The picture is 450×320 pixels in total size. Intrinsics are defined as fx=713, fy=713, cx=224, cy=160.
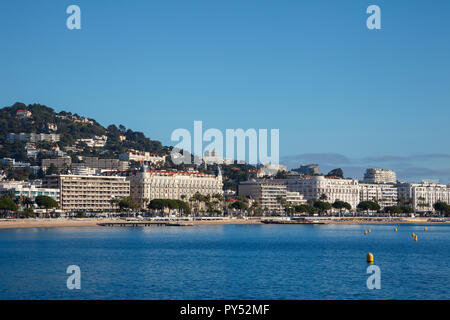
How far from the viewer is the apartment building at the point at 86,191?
139 meters

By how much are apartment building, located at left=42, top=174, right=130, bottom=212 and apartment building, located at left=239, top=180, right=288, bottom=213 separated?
39230mm

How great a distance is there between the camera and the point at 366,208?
169 meters

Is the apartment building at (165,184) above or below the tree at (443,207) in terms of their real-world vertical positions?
above

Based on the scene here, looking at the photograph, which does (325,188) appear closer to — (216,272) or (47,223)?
(47,223)

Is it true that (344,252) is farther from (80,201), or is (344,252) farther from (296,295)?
(80,201)

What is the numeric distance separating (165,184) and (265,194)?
2941 centimetres

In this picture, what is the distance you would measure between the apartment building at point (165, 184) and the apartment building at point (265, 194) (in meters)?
10.9

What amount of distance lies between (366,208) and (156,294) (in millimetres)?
141525

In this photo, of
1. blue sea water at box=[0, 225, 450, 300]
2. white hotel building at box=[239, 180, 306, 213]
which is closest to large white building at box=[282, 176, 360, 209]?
white hotel building at box=[239, 180, 306, 213]

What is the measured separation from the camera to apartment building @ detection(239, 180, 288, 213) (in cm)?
17388

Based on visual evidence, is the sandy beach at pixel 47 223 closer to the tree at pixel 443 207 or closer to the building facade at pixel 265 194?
the building facade at pixel 265 194

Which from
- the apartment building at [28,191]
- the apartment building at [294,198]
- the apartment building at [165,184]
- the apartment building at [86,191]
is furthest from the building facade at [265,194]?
the apartment building at [28,191]

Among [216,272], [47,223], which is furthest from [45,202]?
[216,272]
